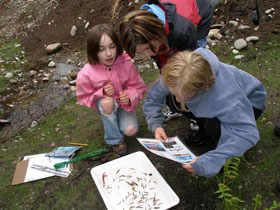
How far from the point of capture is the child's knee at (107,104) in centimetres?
220

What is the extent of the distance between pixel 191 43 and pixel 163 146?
3.10 feet

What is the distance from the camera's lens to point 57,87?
3.99 meters

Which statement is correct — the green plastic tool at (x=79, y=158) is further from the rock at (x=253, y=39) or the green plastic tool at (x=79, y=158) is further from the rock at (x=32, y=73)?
the rock at (x=253, y=39)

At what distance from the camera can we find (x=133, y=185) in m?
2.00

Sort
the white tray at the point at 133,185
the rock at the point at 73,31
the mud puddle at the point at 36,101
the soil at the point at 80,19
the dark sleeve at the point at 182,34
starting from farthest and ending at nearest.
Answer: the rock at the point at 73,31, the soil at the point at 80,19, the mud puddle at the point at 36,101, the dark sleeve at the point at 182,34, the white tray at the point at 133,185

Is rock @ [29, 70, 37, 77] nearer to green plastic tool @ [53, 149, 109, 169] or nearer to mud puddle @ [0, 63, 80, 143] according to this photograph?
mud puddle @ [0, 63, 80, 143]

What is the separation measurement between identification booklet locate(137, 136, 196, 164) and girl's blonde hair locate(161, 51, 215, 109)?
496 millimetres

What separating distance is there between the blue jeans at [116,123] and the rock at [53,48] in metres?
3.35

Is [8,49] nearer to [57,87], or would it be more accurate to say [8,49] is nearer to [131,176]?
[57,87]

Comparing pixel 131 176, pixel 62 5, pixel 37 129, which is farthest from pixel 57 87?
pixel 62 5

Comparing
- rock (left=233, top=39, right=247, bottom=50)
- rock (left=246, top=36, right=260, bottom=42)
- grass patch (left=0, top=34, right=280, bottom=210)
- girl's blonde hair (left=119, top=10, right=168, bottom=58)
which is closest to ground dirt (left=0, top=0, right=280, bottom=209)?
rock (left=246, top=36, right=260, bottom=42)

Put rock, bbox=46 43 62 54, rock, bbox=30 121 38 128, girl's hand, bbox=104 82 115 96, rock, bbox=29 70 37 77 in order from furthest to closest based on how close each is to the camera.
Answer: rock, bbox=46 43 62 54 → rock, bbox=29 70 37 77 → rock, bbox=30 121 38 128 → girl's hand, bbox=104 82 115 96

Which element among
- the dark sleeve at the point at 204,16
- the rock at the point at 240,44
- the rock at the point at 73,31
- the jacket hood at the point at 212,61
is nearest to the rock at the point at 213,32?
the rock at the point at 240,44

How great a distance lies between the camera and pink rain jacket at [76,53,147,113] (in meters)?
2.23
